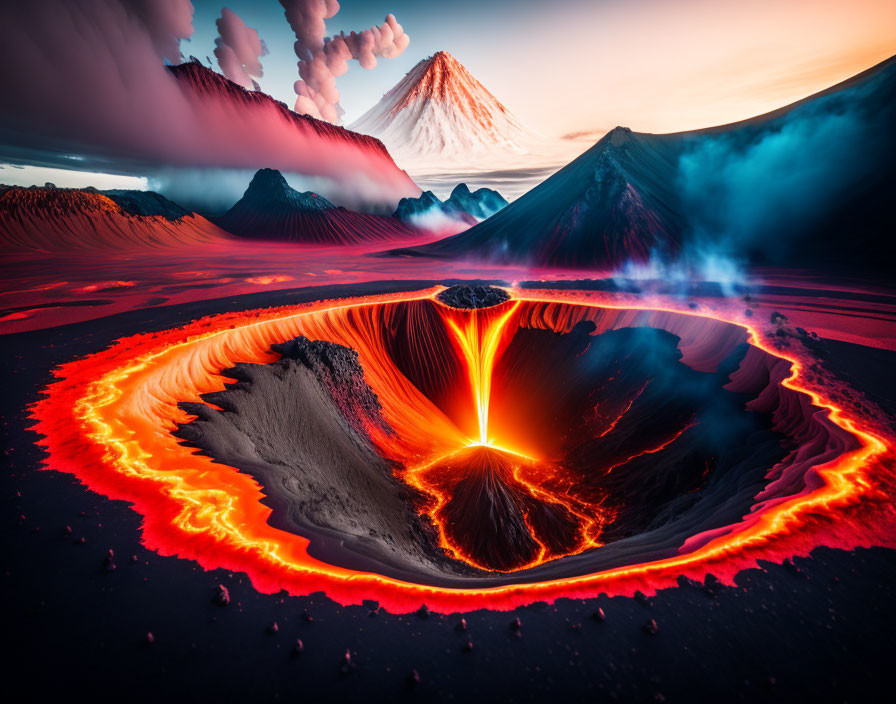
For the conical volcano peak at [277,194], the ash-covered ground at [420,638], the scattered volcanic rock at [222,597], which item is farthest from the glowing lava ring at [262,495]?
the conical volcano peak at [277,194]

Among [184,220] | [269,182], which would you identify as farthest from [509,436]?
[269,182]

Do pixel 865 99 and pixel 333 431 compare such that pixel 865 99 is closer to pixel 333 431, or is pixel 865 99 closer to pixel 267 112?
pixel 333 431

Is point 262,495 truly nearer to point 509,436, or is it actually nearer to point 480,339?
point 509,436

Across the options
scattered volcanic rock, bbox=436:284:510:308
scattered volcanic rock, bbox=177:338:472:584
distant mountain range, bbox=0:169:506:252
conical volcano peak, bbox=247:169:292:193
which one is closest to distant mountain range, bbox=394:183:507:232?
distant mountain range, bbox=0:169:506:252

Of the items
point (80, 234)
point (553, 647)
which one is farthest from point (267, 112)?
point (553, 647)

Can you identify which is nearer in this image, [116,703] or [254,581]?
[116,703]

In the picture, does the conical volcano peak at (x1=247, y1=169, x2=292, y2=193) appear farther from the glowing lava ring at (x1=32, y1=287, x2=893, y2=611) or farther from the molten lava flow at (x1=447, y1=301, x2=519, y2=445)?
the glowing lava ring at (x1=32, y1=287, x2=893, y2=611)
